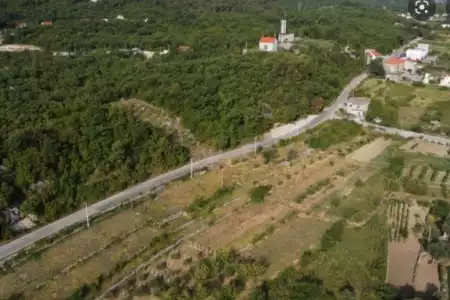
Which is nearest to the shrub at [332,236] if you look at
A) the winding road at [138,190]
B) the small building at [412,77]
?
the winding road at [138,190]

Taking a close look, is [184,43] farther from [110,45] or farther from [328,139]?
[328,139]

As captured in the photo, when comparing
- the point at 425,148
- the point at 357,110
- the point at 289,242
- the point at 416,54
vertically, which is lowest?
the point at 289,242

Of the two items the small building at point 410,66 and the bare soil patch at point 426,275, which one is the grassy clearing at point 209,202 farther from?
the small building at point 410,66

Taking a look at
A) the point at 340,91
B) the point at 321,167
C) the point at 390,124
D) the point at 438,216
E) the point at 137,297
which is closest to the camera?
the point at 137,297

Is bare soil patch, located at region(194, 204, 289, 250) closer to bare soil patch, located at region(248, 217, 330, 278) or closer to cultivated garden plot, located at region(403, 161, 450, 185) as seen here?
bare soil patch, located at region(248, 217, 330, 278)

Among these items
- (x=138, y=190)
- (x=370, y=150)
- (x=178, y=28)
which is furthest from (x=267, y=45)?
(x=138, y=190)

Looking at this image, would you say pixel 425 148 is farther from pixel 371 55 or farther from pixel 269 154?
pixel 371 55

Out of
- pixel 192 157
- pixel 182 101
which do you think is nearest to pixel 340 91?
pixel 182 101
